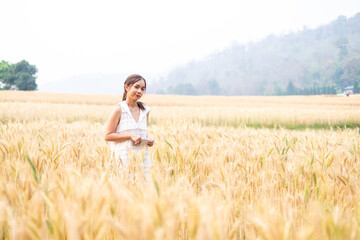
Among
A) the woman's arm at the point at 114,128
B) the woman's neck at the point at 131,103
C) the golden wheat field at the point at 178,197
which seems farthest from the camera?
the woman's neck at the point at 131,103

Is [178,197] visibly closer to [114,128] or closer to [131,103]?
[114,128]

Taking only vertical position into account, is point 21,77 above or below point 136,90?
above

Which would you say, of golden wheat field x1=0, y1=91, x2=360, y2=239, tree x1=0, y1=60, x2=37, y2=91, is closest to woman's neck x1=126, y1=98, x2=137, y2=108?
golden wheat field x1=0, y1=91, x2=360, y2=239

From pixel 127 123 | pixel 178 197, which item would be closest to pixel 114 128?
pixel 127 123

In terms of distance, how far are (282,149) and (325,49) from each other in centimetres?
21675

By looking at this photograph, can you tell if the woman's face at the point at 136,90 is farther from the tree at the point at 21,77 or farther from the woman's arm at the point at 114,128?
the tree at the point at 21,77

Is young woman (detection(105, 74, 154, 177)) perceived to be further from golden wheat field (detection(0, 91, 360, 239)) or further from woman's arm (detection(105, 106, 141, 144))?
golden wheat field (detection(0, 91, 360, 239))

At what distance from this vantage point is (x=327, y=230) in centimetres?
104

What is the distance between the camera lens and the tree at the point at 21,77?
47938mm

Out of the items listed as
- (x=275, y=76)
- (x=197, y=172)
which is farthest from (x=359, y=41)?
(x=197, y=172)

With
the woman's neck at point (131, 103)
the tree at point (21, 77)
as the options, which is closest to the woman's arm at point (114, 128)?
the woman's neck at point (131, 103)

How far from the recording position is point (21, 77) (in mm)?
47656

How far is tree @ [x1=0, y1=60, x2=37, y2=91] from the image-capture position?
157ft

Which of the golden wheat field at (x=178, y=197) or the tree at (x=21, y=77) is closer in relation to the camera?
the golden wheat field at (x=178, y=197)
